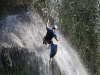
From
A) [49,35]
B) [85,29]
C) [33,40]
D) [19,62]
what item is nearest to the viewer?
[49,35]

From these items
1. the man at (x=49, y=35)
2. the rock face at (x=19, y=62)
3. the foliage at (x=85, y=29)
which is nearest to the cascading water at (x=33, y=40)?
the rock face at (x=19, y=62)

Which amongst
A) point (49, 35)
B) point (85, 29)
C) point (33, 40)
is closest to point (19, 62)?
point (33, 40)

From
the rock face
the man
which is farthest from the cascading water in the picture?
the man

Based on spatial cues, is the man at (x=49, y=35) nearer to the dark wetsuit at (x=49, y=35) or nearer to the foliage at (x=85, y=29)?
the dark wetsuit at (x=49, y=35)

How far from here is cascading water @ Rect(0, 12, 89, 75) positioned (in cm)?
1604

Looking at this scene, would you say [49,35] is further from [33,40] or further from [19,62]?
[19,62]

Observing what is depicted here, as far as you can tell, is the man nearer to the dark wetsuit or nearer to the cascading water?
the dark wetsuit

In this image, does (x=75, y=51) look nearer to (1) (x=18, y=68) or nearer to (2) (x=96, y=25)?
(2) (x=96, y=25)

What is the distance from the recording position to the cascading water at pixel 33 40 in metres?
16.0

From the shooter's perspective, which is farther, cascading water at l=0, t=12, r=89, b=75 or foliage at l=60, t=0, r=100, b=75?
foliage at l=60, t=0, r=100, b=75

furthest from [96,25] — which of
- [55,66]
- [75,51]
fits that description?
[55,66]

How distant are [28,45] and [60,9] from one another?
390 cm

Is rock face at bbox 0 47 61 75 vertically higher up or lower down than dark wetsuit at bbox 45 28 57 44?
lower down

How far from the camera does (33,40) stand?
16516 mm
